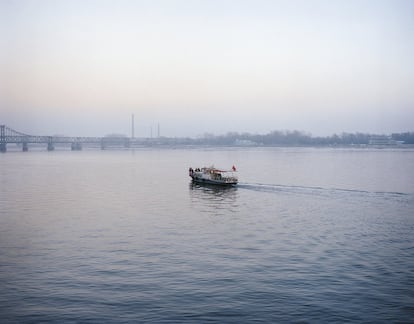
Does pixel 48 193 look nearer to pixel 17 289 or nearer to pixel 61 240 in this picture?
pixel 61 240

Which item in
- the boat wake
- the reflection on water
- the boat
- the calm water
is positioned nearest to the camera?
the calm water

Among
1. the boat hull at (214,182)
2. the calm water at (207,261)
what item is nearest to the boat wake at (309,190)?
the boat hull at (214,182)

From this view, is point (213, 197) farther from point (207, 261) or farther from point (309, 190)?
point (207, 261)

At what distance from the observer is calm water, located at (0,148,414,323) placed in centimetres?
1703

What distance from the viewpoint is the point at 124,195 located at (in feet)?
165

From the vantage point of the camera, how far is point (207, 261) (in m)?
23.0

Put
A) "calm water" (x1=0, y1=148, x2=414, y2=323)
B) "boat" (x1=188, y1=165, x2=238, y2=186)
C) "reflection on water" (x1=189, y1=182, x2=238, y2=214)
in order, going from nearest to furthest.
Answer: "calm water" (x1=0, y1=148, x2=414, y2=323) → "reflection on water" (x1=189, y1=182, x2=238, y2=214) → "boat" (x1=188, y1=165, x2=238, y2=186)

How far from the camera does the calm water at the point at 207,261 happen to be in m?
17.0

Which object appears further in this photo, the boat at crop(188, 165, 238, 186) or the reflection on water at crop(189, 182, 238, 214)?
the boat at crop(188, 165, 238, 186)

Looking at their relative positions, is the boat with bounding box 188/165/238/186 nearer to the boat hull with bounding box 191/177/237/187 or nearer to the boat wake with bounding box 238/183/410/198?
the boat hull with bounding box 191/177/237/187

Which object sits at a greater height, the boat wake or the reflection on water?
the boat wake

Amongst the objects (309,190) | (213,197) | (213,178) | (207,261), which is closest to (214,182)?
(213,178)

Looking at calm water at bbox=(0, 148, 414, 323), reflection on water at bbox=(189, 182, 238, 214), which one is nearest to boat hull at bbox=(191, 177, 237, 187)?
reflection on water at bbox=(189, 182, 238, 214)

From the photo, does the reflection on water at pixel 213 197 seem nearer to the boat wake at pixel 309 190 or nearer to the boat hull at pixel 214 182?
the boat hull at pixel 214 182
